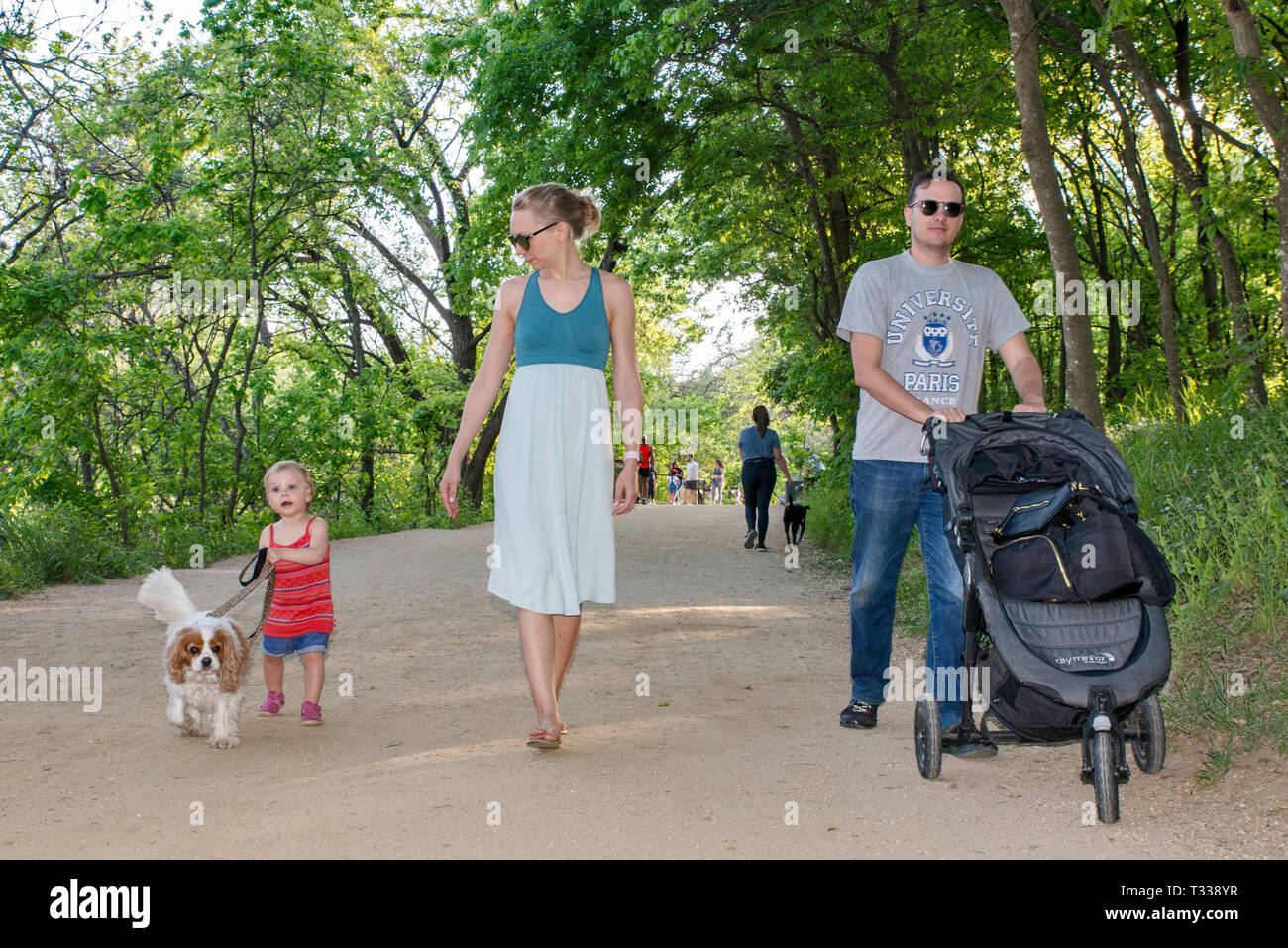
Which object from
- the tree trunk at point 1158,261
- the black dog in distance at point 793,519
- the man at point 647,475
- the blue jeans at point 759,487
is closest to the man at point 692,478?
the man at point 647,475

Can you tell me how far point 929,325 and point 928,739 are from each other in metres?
1.82

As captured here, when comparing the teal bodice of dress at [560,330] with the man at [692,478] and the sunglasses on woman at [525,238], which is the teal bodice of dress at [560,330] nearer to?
the sunglasses on woman at [525,238]

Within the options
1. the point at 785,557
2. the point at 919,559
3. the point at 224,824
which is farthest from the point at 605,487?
the point at 785,557

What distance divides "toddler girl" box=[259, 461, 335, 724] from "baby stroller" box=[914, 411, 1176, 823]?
3195mm

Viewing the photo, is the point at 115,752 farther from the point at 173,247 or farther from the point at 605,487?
the point at 173,247

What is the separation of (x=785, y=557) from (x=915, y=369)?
9.53 meters

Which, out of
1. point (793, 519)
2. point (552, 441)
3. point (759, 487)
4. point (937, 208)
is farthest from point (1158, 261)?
point (552, 441)

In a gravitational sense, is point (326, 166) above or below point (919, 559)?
above

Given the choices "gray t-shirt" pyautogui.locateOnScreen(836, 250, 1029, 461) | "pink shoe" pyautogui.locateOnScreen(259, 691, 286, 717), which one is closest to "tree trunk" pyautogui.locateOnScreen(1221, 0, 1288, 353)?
Result: "gray t-shirt" pyautogui.locateOnScreen(836, 250, 1029, 461)

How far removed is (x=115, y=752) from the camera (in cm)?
525

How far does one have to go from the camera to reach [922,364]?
5.05 metres

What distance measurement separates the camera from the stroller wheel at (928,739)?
14.8ft

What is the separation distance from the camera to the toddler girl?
561cm

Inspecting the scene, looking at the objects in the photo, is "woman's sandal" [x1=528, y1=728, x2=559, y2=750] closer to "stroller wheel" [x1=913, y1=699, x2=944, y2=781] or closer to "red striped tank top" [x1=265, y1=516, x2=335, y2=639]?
"red striped tank top" [x1=265, y1=516, x2=335, y2=639]
